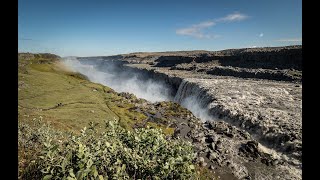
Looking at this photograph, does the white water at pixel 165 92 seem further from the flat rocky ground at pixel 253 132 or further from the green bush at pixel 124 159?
the green bush at pixel 124 159

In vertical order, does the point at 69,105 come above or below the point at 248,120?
above

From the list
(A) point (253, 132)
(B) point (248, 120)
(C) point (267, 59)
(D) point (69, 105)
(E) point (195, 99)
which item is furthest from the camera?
(C) point (267, 59)

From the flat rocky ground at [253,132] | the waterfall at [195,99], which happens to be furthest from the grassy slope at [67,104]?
the flat rocky ground at [253,132]

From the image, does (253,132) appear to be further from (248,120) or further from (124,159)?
(124,159)

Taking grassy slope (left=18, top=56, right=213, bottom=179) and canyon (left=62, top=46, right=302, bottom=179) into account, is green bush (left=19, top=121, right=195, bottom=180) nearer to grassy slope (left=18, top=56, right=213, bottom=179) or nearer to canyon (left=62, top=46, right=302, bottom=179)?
canyon (left=62, top=46, right=302, bottom=179)

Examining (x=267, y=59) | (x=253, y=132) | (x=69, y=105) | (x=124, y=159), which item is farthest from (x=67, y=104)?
(x=267, y=59)

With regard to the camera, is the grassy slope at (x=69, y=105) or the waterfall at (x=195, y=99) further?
the waterfall at (x=195, y=99)

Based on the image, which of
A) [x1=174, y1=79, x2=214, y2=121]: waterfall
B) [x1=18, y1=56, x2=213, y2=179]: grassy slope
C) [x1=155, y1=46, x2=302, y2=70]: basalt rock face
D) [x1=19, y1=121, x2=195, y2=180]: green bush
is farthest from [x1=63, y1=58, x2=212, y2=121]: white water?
[x1=19, y1=121, x2=195, y2=180]: green bush

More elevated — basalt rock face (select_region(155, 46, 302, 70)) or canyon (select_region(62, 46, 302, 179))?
basalt rock face (select_region(155, 46, 302, 70))

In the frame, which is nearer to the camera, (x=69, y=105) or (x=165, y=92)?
(x=69, y=105)

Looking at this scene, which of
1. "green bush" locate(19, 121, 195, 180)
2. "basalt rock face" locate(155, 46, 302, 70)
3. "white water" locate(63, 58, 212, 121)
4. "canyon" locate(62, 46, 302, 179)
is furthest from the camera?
"basalt rock face" locate(155, 46, 302, 70)

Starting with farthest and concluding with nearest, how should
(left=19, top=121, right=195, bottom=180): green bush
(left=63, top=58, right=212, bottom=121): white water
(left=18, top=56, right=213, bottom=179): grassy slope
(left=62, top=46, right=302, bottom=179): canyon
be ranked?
1. (left=63, top=58, right=212, bottom=121): white water
2. (left=18, top=56, right=213, bottom=179): grassy slope
3. (left=62, top=46, right=302, bottom=179): canyon
4. (left=19, top=121, right=195, bottom=180): green bush

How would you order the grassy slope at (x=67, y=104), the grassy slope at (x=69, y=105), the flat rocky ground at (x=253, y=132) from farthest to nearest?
1. the grassy slope at (x=67, y=104)
2. the grassy slope at (x=69, y=105)
3. the flat rocky ground at (x=253, y=132)
